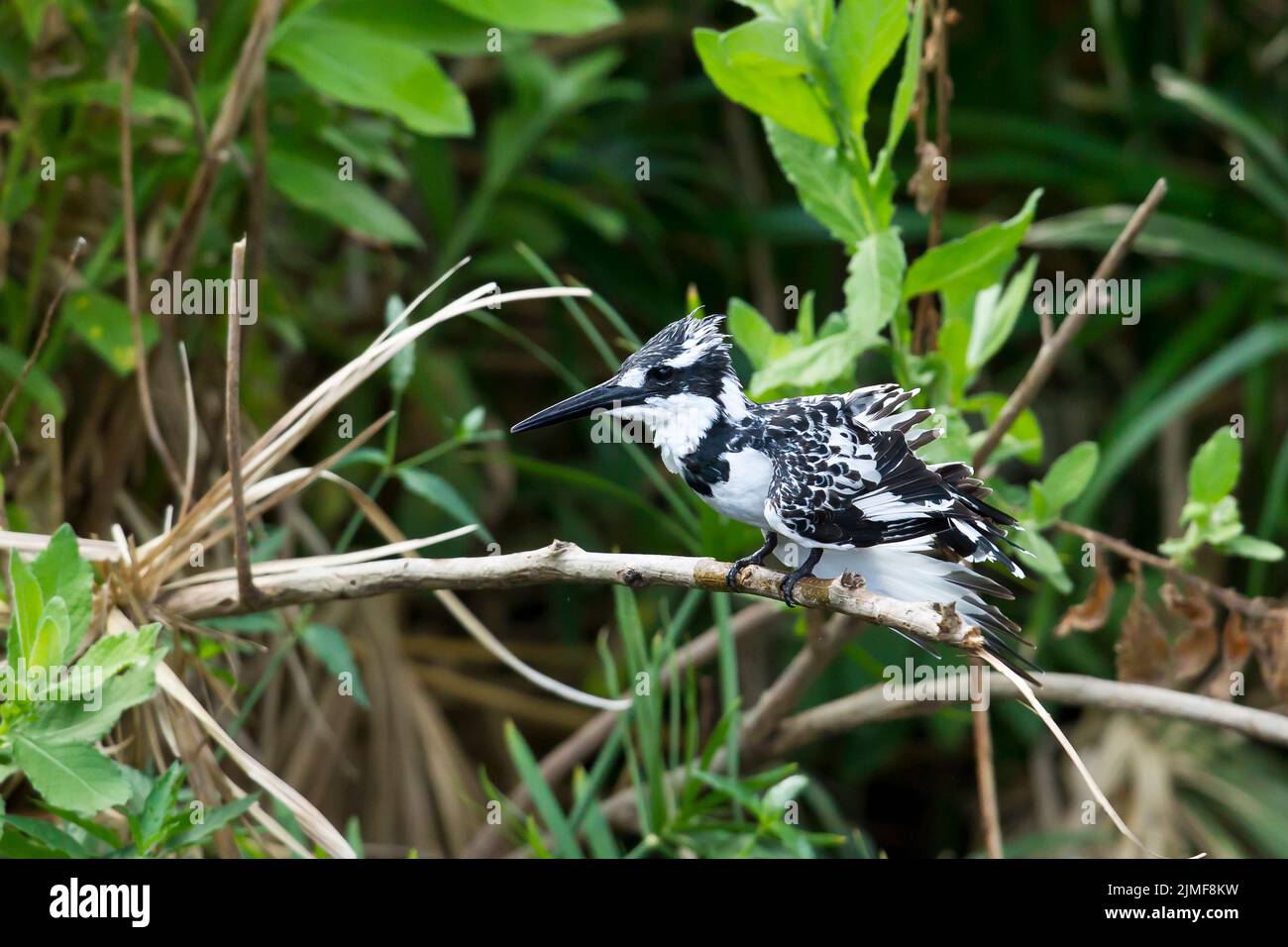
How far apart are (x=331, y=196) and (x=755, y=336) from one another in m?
0.74

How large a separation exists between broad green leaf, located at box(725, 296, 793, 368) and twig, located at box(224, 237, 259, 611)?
1.62 feet

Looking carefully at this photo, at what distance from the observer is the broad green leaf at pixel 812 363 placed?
1221mm

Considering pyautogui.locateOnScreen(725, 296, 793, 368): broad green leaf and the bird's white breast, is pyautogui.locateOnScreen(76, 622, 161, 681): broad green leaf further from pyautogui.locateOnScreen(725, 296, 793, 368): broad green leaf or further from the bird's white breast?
pyautogui.locateOnScreen(725, 296, 793, 368): broad green leaf

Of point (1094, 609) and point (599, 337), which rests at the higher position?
A: point (599, 337)

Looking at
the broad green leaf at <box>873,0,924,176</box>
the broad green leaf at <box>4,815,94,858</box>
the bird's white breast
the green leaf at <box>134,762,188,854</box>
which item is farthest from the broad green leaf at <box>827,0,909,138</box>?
the broad green leaf at <box>4,815,94,858</box>

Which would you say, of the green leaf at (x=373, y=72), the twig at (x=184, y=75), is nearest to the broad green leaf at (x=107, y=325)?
the twig at (x=184, y=75)

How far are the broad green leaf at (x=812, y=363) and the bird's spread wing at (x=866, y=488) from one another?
0.47 ft

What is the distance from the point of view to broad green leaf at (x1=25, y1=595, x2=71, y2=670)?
1023 millimetres

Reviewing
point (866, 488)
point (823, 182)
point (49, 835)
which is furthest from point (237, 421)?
point (823, 182)

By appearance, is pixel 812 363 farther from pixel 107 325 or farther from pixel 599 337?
pixel 107 325

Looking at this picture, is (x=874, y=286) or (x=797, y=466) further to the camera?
(x=874, y=286)

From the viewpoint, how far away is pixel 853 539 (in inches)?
39.9

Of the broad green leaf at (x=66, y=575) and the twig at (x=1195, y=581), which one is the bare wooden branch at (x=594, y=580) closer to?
the broad green leaf at (x=66, y=575)

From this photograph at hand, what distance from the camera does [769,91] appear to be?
1.24 meters
